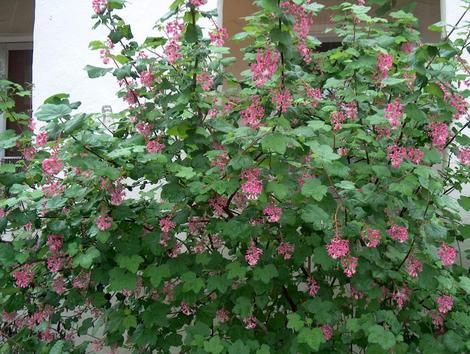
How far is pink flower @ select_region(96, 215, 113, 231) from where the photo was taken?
2.78 meters

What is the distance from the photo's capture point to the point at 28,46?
601cm

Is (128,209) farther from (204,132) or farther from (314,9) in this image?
(314,9)

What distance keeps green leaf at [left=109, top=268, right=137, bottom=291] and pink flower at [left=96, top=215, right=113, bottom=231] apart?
253 mm

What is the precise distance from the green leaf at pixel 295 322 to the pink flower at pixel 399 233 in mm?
629

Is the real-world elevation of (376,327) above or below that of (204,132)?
below

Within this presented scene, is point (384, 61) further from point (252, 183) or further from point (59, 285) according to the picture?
point (59, 285)

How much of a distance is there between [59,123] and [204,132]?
29.3 inches

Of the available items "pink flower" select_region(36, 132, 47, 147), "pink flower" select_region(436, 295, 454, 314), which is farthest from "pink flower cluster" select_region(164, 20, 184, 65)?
"pink flower" select_region(436, 295, 454, 314)

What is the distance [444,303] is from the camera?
2.76m

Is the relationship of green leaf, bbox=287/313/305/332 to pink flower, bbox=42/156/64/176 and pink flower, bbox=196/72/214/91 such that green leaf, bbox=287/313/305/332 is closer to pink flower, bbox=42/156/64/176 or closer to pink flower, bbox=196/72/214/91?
pink flower, bbox=196/72/214/91

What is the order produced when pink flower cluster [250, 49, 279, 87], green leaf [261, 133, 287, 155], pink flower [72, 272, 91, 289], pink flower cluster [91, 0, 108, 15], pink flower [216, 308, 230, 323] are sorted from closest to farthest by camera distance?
green leaf [261, 133, 287, 155], pink flower cluster [250, 49, 279, 87], pink flower cluster [91, 0, 108, 15], pink flower [216, 308, 230, 323], pink flower [72, 272, 91, 289]

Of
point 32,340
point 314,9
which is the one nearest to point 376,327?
point 314,9

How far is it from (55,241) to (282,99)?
1444mm

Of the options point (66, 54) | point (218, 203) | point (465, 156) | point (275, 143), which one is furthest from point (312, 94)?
point (66, 54)
